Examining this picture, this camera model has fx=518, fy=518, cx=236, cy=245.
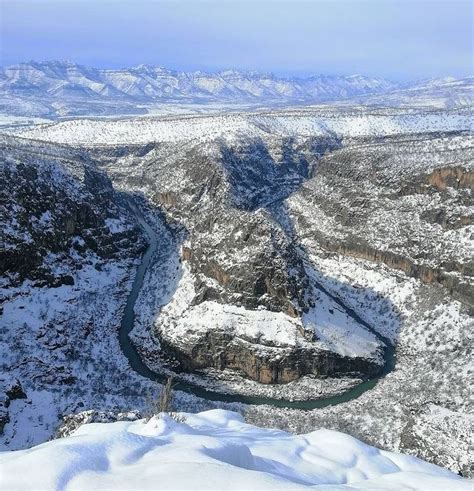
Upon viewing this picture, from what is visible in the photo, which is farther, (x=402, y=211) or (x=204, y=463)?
(x=402, y=211)

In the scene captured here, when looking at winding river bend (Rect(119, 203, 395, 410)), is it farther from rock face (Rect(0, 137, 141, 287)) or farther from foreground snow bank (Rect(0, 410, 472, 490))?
foreground snow bank (Rect(0, 410, 472, 490))

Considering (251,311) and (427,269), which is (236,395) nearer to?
(251,311)

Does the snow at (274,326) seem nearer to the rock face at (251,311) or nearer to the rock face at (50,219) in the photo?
the rock face at (251,311)

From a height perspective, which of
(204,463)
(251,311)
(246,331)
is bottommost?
(246,331)

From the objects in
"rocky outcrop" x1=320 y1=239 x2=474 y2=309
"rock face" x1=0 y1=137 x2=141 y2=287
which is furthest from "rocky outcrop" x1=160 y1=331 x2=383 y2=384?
"rock face" x1=0 y1=137 x2=141 y2=287

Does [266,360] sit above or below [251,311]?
below

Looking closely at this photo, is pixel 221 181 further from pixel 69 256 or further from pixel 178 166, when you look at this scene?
pixel 69 256

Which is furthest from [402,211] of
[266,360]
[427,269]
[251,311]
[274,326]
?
[266,360]
